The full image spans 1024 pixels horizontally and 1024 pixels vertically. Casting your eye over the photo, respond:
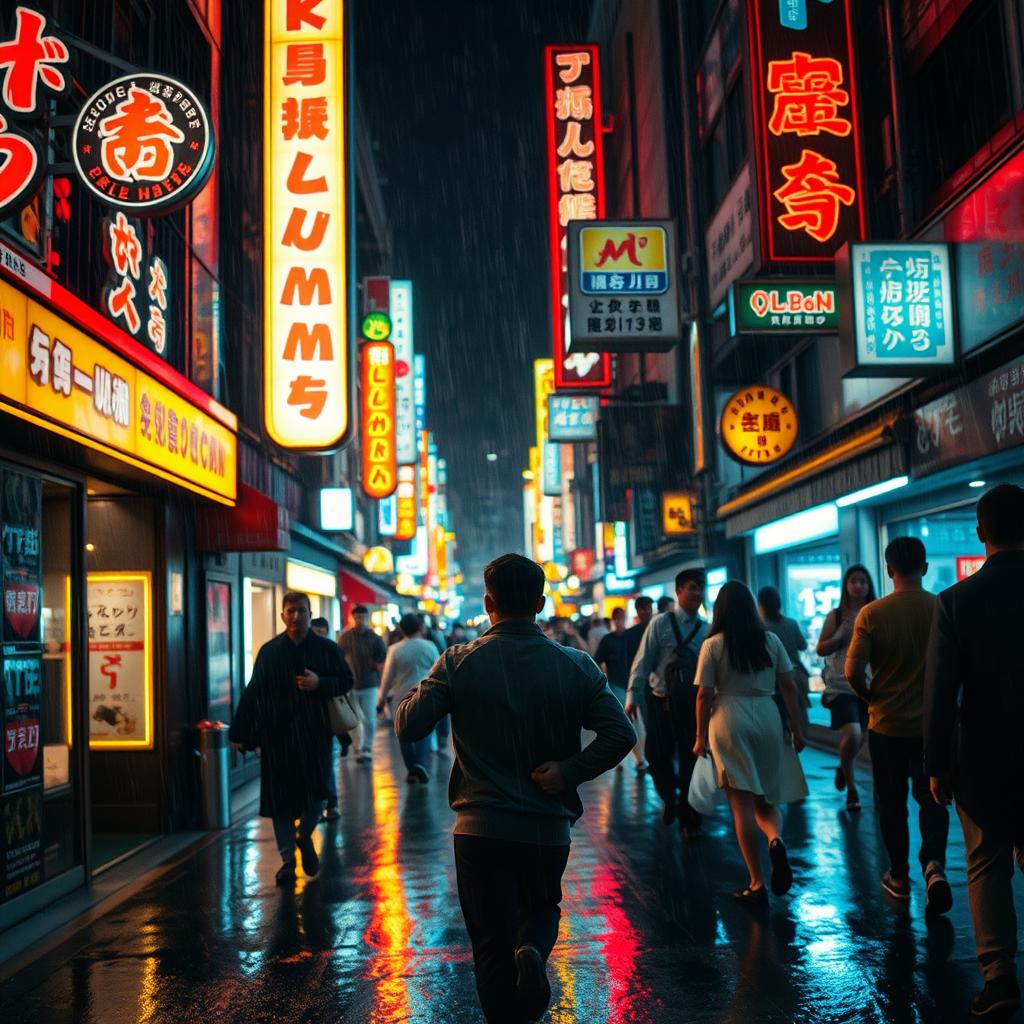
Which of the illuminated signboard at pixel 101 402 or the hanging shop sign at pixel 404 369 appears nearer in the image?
the illuminated signboard at pixel 101 402

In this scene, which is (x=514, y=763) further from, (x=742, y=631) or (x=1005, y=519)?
(x=742, y=631)

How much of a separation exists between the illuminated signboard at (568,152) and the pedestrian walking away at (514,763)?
19.6 m

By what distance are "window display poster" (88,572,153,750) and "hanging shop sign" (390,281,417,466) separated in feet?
89.6

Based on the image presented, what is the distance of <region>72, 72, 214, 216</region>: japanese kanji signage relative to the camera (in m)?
6.76

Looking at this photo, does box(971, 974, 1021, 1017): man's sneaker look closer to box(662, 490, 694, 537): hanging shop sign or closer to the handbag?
the handbag

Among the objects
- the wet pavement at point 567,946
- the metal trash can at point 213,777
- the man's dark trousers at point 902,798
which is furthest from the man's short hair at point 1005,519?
the metal trash can at point 213,777

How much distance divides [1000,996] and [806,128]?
33.1 ft

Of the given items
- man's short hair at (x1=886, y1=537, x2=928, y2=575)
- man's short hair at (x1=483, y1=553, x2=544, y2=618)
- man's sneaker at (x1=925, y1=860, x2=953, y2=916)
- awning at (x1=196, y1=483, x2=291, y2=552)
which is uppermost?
awning at (x1=196, y1=483, x2=291, y2=552)

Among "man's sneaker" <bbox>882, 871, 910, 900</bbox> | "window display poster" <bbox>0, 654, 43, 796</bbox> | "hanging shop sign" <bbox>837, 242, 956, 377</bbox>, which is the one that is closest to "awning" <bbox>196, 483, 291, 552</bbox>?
"window display poster" <bbox>0, 654, 43, 796</bbox>

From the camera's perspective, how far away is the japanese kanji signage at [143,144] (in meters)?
6.76

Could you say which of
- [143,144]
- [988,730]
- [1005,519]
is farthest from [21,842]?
[1005,519]

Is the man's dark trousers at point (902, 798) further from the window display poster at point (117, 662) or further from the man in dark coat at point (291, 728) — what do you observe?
the window display poster at point (117, 662)

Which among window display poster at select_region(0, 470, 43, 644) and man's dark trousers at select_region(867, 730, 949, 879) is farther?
window display poster at select_region(0, 470, 43, 644)

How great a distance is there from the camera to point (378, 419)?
27547mm
